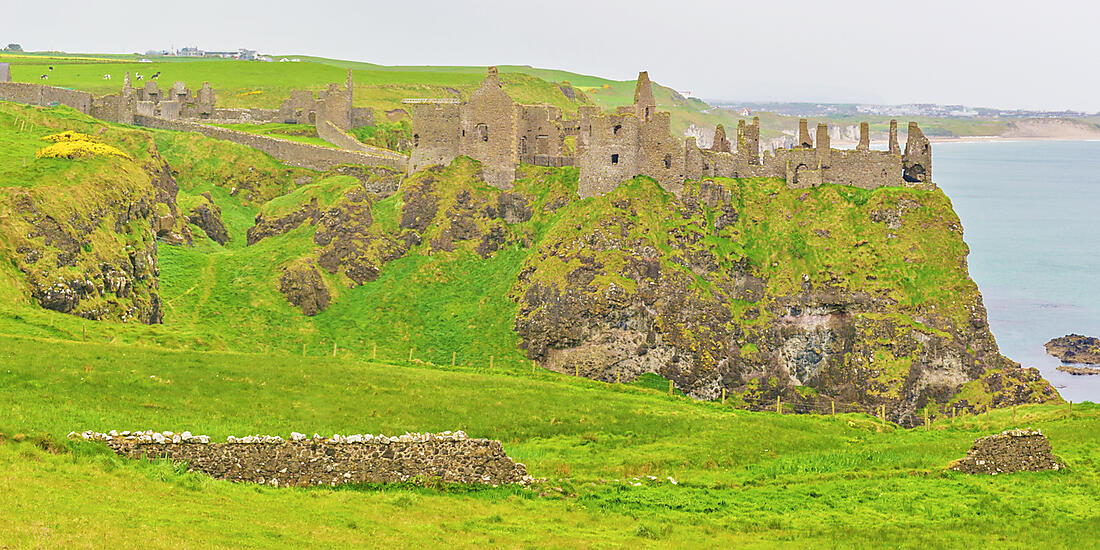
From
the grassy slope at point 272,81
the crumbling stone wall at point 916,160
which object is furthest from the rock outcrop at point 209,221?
the grassy slope at point 272,81

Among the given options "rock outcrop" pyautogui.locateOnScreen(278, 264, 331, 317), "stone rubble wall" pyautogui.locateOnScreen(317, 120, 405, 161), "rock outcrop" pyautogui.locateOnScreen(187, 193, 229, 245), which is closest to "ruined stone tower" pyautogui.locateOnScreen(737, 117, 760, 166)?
"stone rubble wall" pyautogui.locateOnScreen(317, 120, 405, 161)

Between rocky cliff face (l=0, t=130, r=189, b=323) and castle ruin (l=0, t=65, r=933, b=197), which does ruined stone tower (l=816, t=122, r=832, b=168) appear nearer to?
castle ruin (l=0, t=65, r=933, b=197)

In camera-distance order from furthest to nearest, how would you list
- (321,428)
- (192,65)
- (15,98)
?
(192,65), (15,98), (321,428)

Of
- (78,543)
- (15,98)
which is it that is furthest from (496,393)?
(15,98)

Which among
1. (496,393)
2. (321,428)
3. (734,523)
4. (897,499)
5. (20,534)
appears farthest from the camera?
(496,393)

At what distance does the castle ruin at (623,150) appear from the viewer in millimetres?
85375

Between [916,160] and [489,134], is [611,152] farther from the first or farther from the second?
[916,160]

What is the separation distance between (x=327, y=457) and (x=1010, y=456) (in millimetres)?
22518

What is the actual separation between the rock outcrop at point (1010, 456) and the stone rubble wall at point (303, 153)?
65.3 metres

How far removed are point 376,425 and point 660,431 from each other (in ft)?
37.6

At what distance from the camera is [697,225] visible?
278 ft

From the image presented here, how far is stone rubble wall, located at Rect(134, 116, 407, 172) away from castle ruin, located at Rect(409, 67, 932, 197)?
22.3ft

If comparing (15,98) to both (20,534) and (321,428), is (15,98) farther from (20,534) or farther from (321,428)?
(20,534)

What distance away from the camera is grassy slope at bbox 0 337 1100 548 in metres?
27.6
